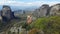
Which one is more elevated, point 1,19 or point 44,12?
point 44,12

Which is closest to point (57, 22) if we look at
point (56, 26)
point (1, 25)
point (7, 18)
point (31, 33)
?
point (56, 26)

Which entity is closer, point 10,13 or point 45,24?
point 45,24

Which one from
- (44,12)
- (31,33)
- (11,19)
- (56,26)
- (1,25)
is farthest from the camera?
(11,19)

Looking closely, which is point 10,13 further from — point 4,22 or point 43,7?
point 43,7

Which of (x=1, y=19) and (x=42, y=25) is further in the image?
Result: (x=1, y=19)

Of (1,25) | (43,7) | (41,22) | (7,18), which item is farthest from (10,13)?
(41,22)

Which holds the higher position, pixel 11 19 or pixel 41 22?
pixel 41 22

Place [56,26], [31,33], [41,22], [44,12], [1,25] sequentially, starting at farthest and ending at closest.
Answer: [1,25] < [44,12] < [41,22] < [56,26] < [31,33]

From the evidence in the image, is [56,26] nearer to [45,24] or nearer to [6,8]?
[45,24]
